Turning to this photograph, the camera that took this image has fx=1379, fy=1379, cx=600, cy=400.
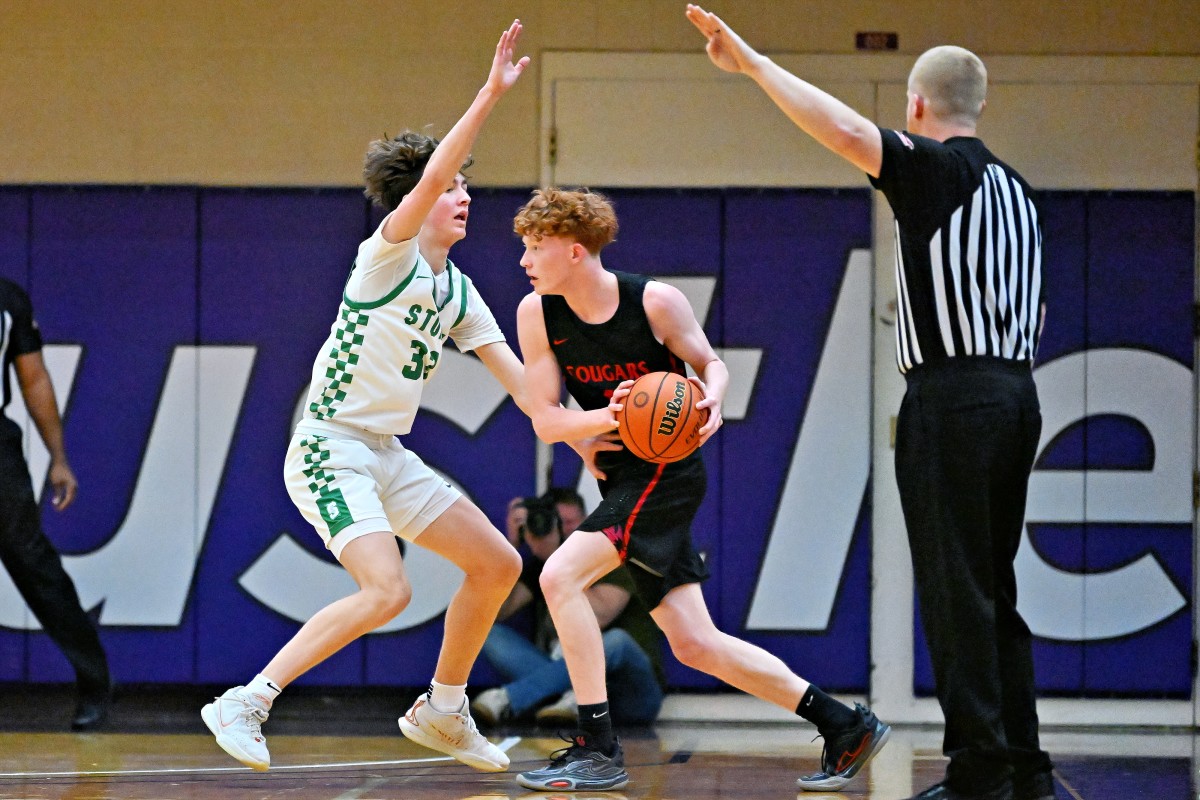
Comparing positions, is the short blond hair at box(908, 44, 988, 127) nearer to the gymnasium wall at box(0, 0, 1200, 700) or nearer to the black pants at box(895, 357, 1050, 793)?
the black pants at box(895, 357, 1050, 793)

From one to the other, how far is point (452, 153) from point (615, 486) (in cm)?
114

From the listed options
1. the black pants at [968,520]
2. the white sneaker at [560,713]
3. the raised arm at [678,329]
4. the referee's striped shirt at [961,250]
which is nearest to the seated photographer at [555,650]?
the white sneaker at [560,713]

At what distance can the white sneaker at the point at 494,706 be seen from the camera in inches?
247

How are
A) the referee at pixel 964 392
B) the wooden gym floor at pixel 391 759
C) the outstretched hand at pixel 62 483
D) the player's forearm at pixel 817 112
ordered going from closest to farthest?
the player's forearm at pixel 817 112 < the referee at pixel 964 392 < the wooden gym floor at pixel 391 759 < the outstretched hand at pixel 62 483

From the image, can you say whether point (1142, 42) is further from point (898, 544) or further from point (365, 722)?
point (365, 722)

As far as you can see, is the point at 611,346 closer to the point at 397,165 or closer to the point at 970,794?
the point at 397,165

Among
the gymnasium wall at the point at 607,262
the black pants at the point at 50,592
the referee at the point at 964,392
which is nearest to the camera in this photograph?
the referee at the point at 964,392

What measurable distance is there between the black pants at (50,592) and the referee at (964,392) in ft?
13.5

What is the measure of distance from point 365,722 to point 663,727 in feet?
4.52

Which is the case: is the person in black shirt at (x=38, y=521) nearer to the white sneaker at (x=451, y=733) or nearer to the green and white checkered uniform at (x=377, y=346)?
the white sneaker at (x=451, y=733)

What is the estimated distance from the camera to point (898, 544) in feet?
22.1

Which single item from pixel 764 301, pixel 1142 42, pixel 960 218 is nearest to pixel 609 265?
pixel 764 301

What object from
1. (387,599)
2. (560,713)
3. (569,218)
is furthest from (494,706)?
(569,218)

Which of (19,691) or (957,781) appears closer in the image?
(957,781)
